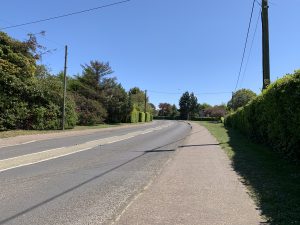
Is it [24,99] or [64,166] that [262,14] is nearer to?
[64,166]

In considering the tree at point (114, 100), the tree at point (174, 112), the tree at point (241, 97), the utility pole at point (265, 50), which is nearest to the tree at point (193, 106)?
the tree at point (174, 112)

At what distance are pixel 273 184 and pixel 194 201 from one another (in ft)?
7.40

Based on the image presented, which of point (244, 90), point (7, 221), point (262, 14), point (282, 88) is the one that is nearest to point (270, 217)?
point (7, 221)

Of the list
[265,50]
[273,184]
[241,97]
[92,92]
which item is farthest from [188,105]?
[273,184]

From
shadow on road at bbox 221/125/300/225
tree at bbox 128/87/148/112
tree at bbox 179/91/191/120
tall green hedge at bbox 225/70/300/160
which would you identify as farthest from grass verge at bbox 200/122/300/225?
tree at bbox 179/91/191/120

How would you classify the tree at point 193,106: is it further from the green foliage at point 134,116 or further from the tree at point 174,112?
the green foliage at point 134,116

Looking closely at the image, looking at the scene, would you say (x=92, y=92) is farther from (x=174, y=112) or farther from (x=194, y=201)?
(x=174, y=112)

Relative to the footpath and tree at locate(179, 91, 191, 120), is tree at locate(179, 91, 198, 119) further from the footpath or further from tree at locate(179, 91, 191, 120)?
the footpath

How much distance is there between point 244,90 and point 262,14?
3880 inches

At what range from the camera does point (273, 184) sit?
844 centimetres

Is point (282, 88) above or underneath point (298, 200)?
above

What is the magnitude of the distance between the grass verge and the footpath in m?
0.22

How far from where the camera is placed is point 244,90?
116m

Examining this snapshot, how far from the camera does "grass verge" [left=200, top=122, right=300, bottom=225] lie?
6.04 meters
